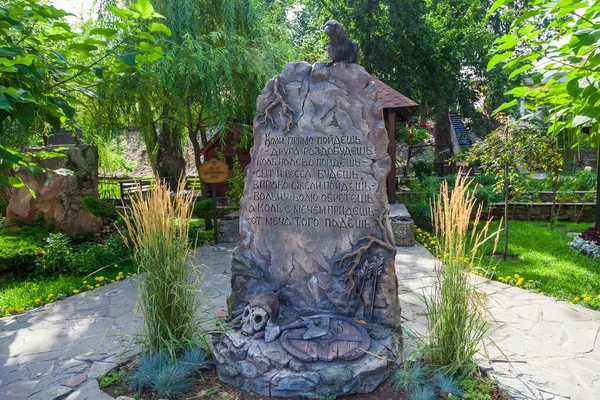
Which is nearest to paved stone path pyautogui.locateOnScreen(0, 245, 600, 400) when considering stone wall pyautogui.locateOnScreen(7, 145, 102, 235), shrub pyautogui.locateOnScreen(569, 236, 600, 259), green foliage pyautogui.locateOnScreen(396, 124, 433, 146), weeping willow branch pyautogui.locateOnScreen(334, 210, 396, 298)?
weeping willow branch pyautogui.locateOnScreen(334, 210, 396, 298)

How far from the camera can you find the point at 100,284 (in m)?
5.97

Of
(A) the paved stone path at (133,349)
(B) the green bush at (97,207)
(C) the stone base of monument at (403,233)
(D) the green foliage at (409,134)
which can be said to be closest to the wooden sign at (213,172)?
(B) the green bush at (97,207)

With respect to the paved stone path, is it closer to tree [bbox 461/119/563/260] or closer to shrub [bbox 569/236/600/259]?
tree [bbox 461/119/563/260]

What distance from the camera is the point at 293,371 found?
10.4 feet

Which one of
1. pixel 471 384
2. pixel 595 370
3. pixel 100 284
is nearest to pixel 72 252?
pixel 100 284

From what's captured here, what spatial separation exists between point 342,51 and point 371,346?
96.3 inches

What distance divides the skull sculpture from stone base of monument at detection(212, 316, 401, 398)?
11cm

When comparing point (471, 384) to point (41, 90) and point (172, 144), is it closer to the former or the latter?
point (41, 90)

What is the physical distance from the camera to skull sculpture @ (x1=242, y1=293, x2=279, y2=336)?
11.4 ft

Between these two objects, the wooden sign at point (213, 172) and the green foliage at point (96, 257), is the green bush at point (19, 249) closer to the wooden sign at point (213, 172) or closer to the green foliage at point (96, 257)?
the green foliage at point (96, 257)

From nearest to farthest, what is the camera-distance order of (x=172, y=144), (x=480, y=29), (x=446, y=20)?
(x=172, y=144) → (x=480, y=29) → (x=446, y=20)

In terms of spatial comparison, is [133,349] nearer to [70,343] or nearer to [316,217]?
[70,343]

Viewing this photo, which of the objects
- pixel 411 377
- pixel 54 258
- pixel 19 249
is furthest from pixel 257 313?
pixel 19 249

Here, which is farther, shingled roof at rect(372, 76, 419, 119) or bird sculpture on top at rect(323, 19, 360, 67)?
shingled roof at rect(372, 76, 419, 119)
